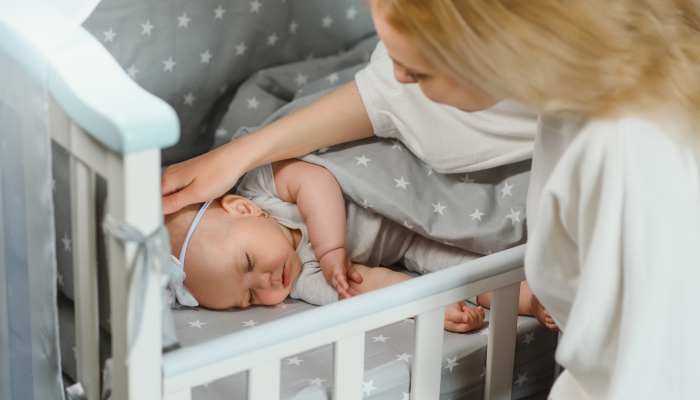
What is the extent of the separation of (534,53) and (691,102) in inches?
6.9

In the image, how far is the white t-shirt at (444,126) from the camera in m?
1.15

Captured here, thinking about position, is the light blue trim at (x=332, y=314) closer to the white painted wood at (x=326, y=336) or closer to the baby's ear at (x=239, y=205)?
the white painted wood at (x=326, y=336)

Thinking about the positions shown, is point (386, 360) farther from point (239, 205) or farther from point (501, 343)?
point (239, 205)

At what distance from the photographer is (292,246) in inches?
49.9

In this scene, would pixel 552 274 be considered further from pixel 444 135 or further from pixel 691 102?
pixel 444 135

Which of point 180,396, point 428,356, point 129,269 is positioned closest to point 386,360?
point 428,356

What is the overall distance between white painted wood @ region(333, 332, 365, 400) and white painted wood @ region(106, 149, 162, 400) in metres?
0.21

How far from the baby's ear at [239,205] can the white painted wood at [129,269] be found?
0.48 meters

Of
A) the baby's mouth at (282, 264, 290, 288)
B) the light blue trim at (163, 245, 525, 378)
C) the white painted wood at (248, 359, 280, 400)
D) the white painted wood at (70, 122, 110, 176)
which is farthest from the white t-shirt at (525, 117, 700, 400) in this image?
the baby's mouth at (282, 264, 290, 288)

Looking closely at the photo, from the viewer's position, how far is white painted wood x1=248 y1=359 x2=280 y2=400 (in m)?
0.81

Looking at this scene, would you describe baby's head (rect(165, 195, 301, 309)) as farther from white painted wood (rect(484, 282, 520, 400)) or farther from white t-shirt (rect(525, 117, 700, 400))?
white t-shirt (rect(525, 117, 700, 400))

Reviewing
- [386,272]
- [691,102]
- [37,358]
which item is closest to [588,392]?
[691,102]

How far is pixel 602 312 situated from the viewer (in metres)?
0.75

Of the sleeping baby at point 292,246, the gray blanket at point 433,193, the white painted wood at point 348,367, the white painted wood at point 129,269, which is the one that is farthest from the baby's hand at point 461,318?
the white painted wood at point 129,269
